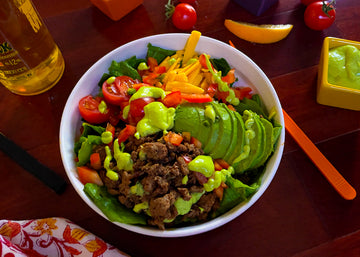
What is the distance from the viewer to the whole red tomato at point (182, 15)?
6.02 ft

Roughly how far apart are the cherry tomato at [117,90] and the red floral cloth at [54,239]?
0.60 meters

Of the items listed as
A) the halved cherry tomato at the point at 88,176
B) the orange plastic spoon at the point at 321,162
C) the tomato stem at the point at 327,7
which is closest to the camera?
the halved cherry tomato at the point at 88,176

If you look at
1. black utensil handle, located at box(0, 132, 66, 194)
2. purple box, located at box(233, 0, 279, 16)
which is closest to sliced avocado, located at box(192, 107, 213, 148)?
black utensil handle, located at box(0, 132, 66, 194)

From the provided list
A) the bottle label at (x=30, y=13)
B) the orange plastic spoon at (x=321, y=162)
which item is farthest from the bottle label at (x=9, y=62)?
the orange plastic spoon at (x=321, y=162)

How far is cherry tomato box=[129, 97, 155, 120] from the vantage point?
50.3 inches

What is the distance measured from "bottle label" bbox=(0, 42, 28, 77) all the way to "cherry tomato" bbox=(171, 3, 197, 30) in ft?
3.02

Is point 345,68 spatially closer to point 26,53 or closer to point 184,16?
point 184,16

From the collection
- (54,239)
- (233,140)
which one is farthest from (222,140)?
(54,239)

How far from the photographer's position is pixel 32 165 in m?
1.51

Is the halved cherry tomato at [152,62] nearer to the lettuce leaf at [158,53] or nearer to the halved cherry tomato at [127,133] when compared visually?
the lettuce leaf at [158,53]

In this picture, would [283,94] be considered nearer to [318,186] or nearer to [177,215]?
[318,186]

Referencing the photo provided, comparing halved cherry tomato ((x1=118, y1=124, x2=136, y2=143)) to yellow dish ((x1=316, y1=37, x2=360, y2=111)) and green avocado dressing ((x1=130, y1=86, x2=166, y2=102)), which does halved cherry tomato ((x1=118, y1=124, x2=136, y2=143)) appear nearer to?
green avocado dressing ((x1=130, y1=86, x2=166, y2=102))

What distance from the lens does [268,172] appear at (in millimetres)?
1237

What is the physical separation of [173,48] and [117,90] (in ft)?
1.32
